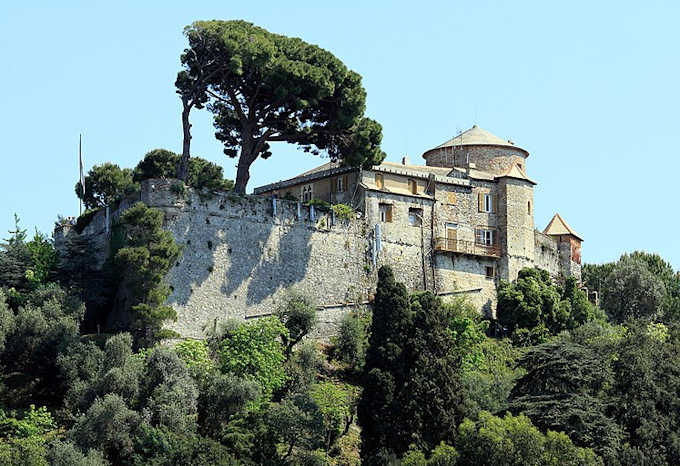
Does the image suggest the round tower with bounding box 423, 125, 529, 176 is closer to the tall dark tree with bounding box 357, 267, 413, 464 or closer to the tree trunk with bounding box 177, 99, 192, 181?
the tree trunk with bounding box 177, 99, 192, 181

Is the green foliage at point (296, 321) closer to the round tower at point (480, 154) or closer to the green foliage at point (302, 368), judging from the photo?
the green foliage at point (302, 368)

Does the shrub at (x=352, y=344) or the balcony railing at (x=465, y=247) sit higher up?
the balcony railing at (x=465, y=247)

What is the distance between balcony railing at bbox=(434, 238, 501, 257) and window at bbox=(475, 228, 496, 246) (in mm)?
205

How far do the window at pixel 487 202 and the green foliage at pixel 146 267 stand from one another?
19044 mm

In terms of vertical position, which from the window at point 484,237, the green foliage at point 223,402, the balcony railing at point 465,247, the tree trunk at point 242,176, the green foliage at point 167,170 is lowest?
the green foliage at point 223,402

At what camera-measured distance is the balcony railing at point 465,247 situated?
6631cm

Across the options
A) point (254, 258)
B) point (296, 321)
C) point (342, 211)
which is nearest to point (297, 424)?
point (296, 321)

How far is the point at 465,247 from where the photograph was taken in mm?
67375

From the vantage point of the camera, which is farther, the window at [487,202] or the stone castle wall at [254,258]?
the window at [487,202]

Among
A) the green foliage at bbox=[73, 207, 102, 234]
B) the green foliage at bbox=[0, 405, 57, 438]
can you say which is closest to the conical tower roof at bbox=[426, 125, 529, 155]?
the green foliage at bbox=[73, 207, 102, 234]

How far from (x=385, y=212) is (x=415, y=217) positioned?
68.6 inches

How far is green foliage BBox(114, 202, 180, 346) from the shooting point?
177 ft

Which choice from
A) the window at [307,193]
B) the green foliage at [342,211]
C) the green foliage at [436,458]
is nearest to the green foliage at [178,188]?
the green foliage at [342,211]

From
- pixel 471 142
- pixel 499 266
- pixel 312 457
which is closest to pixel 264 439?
pixel 312 457
